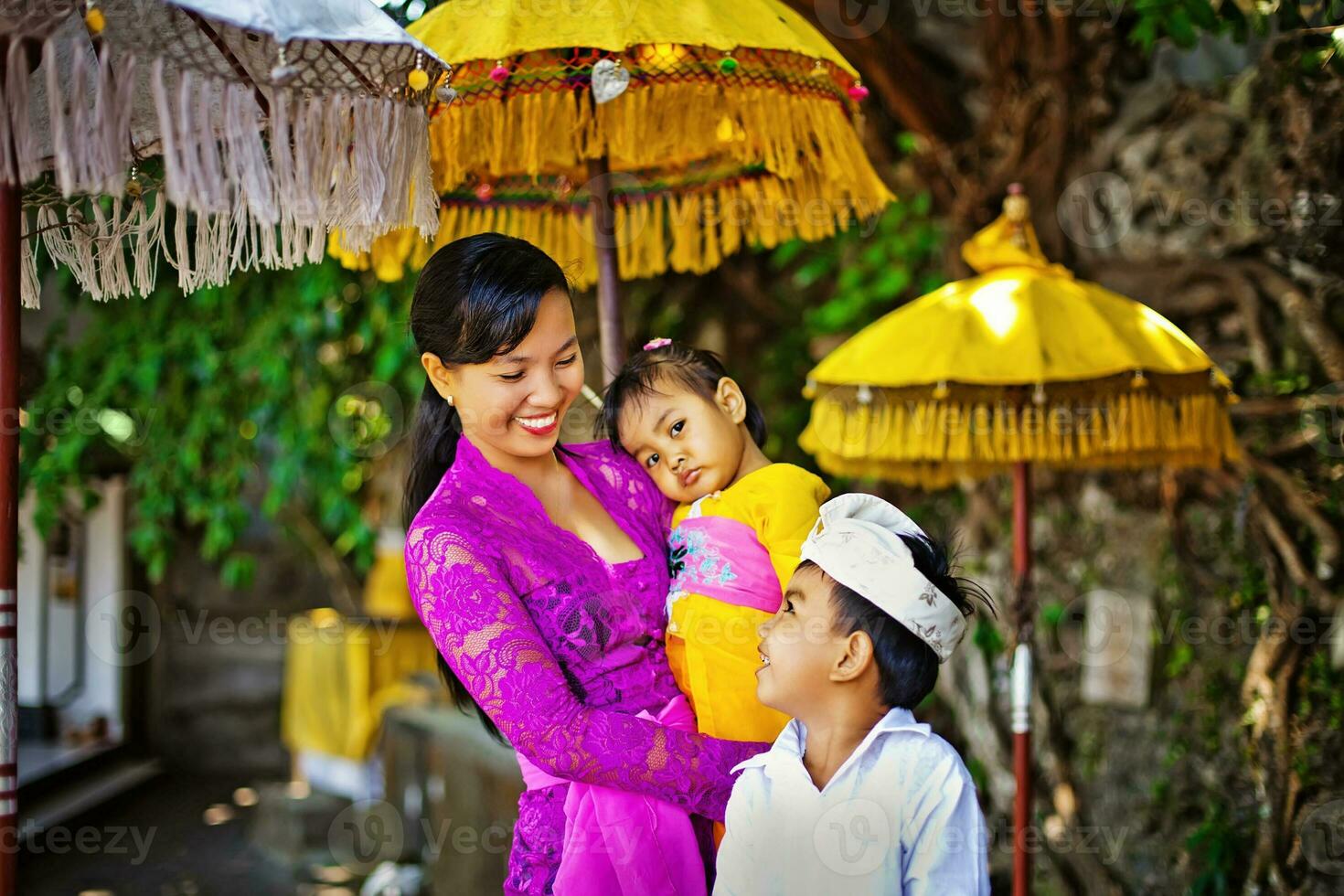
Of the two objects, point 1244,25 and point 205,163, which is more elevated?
point 1244,25

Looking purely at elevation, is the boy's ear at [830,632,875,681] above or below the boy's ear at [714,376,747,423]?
below

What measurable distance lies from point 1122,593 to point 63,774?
5.95 m

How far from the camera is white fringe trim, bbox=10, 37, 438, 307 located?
146 centimetres

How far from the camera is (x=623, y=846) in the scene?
1885 mm

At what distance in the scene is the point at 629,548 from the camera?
2105mm

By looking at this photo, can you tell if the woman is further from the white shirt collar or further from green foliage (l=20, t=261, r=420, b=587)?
green foliage (l=20, t=261, r=420, b=587)

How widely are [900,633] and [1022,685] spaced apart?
178 cm

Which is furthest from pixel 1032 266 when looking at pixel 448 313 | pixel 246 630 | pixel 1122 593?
pixel 246 630

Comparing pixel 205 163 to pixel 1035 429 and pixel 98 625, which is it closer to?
pixel 1035 429

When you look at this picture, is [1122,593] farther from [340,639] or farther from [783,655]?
[340,639]

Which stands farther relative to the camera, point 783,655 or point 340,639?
point 340,639

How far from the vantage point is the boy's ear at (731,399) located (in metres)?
2.12

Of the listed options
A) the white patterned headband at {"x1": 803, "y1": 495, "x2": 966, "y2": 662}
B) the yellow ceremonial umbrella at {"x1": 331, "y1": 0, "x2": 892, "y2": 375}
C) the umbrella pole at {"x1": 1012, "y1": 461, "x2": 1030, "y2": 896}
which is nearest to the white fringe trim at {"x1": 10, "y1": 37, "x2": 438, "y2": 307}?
the yellow ceremonial umbrella at {"x1": 331, "y1": 0, "x2": 892, "y2": 375}

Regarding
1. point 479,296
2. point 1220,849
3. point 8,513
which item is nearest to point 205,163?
point 479,296
